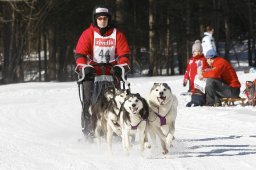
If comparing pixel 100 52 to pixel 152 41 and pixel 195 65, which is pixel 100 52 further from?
pixel 152 41

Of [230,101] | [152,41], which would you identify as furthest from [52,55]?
[230,101]

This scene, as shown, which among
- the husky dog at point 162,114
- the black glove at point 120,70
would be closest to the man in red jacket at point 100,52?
the black glove at point 120,70

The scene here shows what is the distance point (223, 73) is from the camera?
519 inches

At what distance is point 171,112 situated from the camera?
725 cm

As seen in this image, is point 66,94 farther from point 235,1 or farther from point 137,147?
point 235,1

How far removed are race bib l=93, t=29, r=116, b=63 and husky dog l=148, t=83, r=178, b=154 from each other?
128 centimetres

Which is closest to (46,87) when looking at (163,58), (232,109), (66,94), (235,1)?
(66,94)

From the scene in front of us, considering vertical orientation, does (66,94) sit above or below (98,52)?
below

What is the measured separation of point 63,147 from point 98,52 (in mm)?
1433

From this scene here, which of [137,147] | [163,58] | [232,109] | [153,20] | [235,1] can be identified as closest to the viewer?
[137,147]

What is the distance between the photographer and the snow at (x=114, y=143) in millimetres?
6504

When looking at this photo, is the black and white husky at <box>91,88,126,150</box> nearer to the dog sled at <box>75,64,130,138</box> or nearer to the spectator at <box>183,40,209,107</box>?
the dog sled at <box>75,64,130,138</box>

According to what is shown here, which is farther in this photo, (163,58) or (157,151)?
(163,58)

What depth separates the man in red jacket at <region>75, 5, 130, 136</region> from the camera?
26.7 feet
